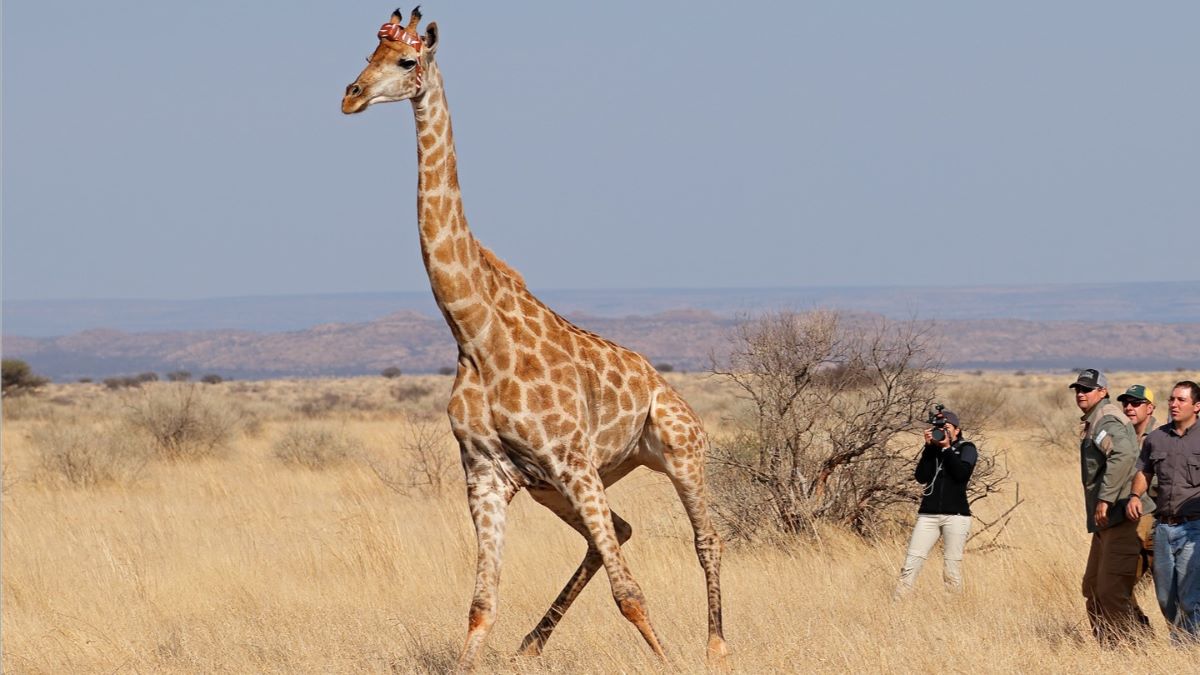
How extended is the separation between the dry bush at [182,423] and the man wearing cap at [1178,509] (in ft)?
Result: 57.3

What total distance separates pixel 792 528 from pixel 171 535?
601cm

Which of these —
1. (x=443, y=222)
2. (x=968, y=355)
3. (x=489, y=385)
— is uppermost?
(x=443, y=222)

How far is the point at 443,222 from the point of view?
7.99 metres

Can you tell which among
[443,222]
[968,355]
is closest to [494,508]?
[443,222]

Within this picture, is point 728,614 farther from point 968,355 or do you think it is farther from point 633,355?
point 968,355

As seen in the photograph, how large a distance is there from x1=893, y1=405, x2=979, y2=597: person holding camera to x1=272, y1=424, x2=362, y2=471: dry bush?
42.2 feet

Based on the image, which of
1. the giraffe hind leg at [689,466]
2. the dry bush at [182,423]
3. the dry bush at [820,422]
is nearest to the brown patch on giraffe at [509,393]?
the giraffe hind leg at [689,466]

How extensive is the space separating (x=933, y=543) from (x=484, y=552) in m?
3.87

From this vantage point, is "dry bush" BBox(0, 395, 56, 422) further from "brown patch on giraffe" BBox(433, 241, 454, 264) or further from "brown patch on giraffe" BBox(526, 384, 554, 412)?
"brown patch on giraffe" BBox(526, 384, 554, 412)

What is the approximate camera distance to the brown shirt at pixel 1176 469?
8273 millimetres

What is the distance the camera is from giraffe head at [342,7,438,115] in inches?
290

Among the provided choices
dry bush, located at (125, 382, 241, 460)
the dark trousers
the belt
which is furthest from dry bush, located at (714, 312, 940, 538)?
dry bush, located at (125, 382, 241, 460)

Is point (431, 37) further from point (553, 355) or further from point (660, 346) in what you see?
point (660, 346)

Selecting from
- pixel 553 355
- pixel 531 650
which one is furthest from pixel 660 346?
pixel 553 355
